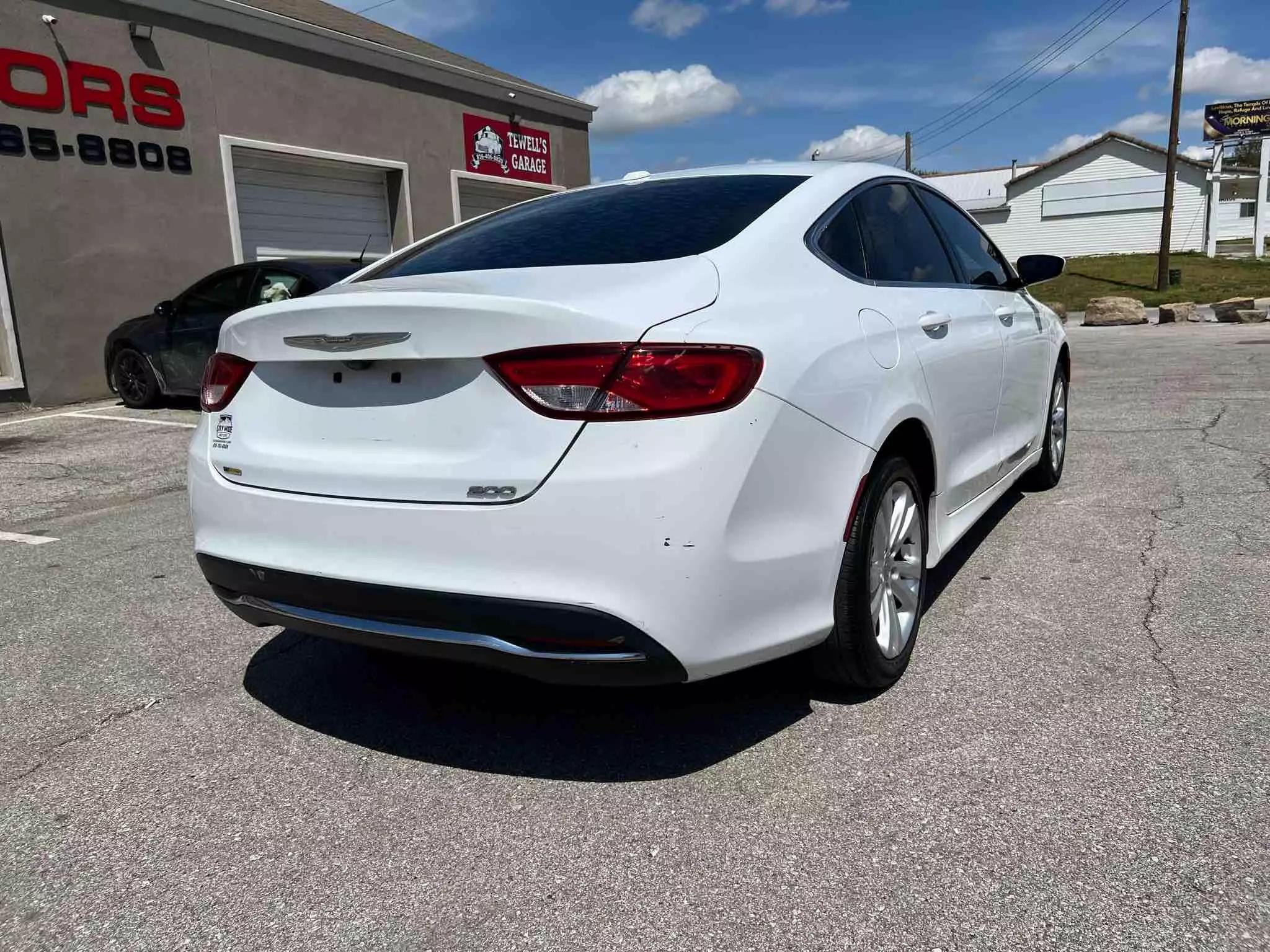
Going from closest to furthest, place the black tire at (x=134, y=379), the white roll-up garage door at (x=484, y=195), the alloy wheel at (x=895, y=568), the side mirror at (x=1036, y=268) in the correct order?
the alloy wheel at (x=895, y=568), the side mirror at (x=1036, y=268), the black tire at (x=134, y=379), the white roll-up garage door at (x=484, y=195)

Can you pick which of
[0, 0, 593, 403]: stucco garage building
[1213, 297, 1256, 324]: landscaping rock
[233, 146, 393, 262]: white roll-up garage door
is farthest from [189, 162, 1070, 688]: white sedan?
[1213, 297, 1256, 324]: landscaping rock

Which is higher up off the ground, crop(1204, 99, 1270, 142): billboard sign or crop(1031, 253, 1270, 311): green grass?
crop(1204, 99, 1270, 142): billboard sign

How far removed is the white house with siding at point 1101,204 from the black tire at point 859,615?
48.0m

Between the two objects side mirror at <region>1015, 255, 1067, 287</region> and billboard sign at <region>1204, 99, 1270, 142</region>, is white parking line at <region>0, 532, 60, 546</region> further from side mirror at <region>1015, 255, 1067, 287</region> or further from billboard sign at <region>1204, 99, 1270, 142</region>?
billboard sign at <region>1204, 99, 1270, 142</region>

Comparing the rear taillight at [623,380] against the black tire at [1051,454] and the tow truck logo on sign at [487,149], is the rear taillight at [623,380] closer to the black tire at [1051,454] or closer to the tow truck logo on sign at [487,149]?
the black tire at [1051,454]

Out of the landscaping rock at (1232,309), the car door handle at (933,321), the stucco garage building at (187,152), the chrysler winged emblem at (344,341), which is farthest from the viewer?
the landscaping rock at (1232,309)

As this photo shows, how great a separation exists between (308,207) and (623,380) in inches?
539

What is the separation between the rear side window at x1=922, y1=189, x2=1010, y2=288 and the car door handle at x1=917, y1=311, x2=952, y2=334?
758mm

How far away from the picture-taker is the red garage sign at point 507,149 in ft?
54.9

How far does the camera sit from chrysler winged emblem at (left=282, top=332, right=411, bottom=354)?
237 centimetres

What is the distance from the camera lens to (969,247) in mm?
4367

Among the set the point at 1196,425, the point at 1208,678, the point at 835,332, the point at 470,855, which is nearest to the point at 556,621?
the point at 470,855

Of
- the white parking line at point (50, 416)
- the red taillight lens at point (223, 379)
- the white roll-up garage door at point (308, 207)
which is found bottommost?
the white parking line at point (50, 416)

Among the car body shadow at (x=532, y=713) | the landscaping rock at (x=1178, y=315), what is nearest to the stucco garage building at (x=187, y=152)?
the car body shadow at (x=532, y=713)
